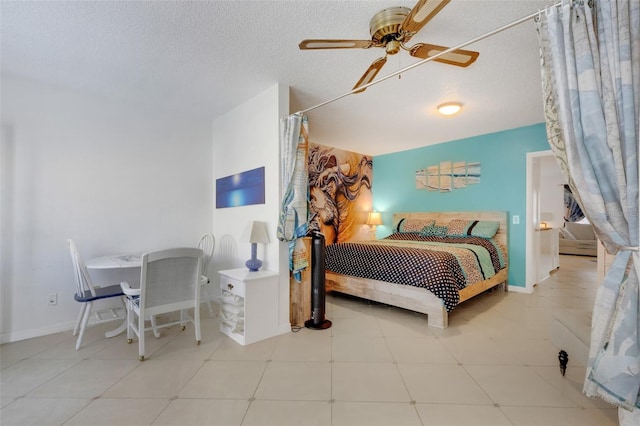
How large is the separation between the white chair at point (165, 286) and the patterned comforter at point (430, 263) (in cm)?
188

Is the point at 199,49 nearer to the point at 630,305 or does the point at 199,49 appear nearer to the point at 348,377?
the point at 348,377

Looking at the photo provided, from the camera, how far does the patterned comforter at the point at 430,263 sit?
2.74 m

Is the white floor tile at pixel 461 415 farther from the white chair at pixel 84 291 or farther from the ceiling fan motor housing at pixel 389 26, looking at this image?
the white chair at pixel 84 291

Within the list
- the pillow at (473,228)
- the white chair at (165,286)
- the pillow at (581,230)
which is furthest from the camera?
the pillow at (581,230)

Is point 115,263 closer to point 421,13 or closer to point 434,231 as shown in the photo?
point 421,13

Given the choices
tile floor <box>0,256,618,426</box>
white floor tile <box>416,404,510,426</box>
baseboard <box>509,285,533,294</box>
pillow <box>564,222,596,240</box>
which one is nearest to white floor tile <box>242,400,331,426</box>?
tile floor <box>0,256,618,426</box>

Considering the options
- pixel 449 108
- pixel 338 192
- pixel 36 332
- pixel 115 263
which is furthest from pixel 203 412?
pixel 338 192

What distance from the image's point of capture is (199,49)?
2.14m

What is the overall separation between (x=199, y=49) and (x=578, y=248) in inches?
379

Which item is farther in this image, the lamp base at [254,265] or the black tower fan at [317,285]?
the black tower fan at [317,285]

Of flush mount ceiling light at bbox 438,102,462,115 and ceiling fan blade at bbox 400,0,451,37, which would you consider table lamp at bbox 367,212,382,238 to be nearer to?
flush mount ceiling light at bbox 438,102,462,115

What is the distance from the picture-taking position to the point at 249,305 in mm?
2422

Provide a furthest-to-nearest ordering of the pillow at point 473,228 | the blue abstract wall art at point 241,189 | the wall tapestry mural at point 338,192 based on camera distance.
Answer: the wall tapestry mural at point 338,192, the pillow at point 473,228, the blue abstract wall art at point 241,189

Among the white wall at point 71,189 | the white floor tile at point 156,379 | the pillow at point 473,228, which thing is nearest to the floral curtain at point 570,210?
the pillow at point 473,228
